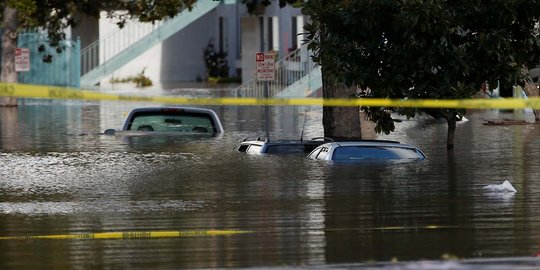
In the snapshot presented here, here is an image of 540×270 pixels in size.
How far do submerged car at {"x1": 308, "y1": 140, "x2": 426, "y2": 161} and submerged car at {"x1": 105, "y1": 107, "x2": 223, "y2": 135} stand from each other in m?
→ 4.72

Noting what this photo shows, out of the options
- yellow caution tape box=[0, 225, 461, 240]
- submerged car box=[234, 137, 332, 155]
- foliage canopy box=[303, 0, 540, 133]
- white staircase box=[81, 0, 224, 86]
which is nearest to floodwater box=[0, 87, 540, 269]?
yellow caution tape box=[0, 225, 461, 240]

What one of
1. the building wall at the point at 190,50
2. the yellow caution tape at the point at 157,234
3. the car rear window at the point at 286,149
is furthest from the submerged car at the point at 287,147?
the building wall at the point at 190,50

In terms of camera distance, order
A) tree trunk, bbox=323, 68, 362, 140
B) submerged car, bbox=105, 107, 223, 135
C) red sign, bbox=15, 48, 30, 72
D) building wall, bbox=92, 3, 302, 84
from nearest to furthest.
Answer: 1. submerged car, bbox=105, 107, 223, 135
2. tree trunk, bbox=323, 68, 362, 140
3. red sign, bbox=15, 48, 30, 72
4. building wall, bbox=92, 3, 302, 84

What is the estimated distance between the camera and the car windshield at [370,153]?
837 inches

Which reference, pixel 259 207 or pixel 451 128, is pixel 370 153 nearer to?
pixel 451 128

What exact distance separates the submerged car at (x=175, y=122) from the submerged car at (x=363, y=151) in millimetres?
4722

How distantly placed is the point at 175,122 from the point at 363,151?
5.96 metres

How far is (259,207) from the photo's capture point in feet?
52.0

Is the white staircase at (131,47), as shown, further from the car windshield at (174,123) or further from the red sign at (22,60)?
the car windshield at (174,123)

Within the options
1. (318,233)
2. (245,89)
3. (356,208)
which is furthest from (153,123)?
(245,89)

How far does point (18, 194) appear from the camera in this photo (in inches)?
699

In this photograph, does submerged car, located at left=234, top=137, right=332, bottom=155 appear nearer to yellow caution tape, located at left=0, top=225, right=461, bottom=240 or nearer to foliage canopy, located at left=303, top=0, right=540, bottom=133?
foliage canopy, located at left=303, top=0, right=540, bottom=133

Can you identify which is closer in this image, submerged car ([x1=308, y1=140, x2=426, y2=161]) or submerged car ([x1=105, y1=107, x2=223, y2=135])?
submerged car ([x1=308, y1=140, x2=426, y2=161])

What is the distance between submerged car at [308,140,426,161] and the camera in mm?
21219
